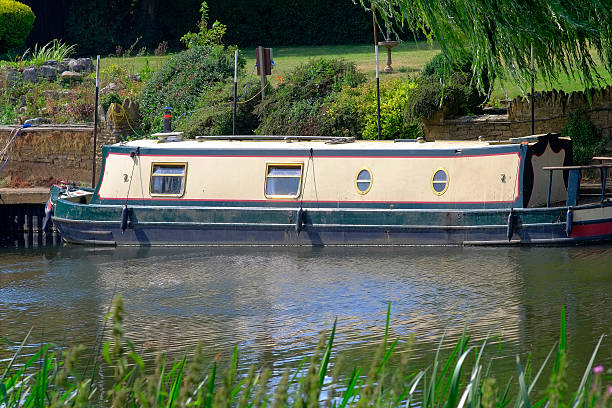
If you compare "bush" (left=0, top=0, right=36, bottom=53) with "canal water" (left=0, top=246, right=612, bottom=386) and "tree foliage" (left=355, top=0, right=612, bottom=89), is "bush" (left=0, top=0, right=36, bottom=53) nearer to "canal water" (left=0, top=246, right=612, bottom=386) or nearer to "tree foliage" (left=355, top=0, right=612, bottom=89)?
"canal water" (left=0, top=246, right=612, bottom=386)

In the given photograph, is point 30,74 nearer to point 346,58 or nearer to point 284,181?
point 346,58

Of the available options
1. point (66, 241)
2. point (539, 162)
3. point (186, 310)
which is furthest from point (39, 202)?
point (539, 162)

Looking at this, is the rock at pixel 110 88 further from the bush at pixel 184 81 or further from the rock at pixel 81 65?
the rock at pixel 81 65

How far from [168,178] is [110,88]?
25.4 feet

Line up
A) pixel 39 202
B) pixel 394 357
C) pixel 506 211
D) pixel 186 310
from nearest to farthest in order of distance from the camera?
pixel 394 357 < pixel 186 310 < pixel 506 211 < pixel 39 202

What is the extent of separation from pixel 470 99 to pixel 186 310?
958 centimetres

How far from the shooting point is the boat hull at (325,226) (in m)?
13.8

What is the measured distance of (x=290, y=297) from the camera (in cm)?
1118

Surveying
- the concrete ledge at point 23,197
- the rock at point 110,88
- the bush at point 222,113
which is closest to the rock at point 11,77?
the rock at point 110,88

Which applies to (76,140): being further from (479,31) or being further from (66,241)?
(479,31)

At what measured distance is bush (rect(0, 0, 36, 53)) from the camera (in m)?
25.2

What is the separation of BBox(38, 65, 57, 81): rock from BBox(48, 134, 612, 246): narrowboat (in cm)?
814

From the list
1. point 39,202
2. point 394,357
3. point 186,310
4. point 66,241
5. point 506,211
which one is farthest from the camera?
point 39,202

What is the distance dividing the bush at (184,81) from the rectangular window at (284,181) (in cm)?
640
